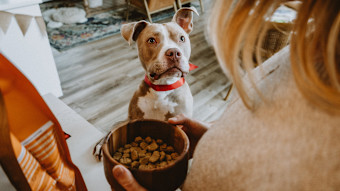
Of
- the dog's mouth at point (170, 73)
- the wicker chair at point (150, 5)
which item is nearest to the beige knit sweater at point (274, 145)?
the dog's mouth at point (170, 73)

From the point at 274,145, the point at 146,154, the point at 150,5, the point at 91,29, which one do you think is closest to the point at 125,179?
the point at 146,154

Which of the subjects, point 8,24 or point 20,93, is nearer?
point 20,93

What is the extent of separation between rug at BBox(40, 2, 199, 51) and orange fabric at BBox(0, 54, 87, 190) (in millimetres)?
2943

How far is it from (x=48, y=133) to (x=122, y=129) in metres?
0.18

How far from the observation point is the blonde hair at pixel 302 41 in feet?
1.06

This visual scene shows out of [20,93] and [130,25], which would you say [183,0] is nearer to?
[130,25]

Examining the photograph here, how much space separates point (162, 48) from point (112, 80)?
5.08ft

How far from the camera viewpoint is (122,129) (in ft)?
2.04

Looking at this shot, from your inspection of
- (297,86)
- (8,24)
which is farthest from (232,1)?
(8,24)

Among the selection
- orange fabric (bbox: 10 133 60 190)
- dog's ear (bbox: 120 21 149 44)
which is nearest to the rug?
dog's ear (bbox: 120 21 149 44)

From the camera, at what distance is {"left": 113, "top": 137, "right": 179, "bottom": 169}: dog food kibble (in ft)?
1.95

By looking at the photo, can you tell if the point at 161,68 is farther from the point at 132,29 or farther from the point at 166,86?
the point at 132,29

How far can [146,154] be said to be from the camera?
2.09ft

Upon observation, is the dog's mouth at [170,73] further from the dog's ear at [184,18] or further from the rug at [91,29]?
the rug at [91,29]
